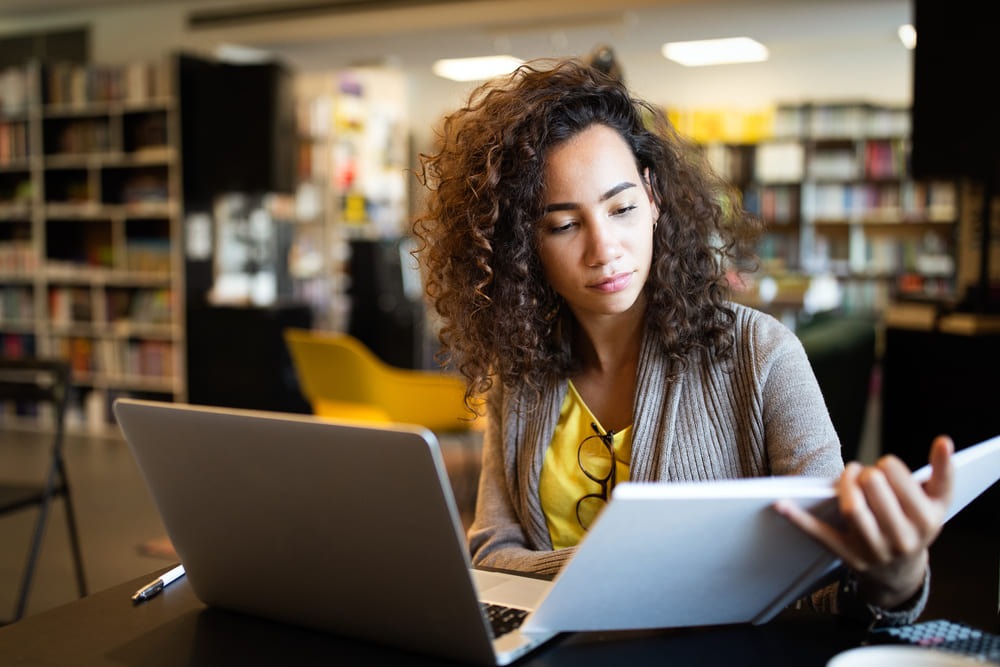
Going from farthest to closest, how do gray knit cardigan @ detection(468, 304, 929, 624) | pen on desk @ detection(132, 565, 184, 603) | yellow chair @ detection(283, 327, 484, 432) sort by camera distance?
yellow chair @ detection(283, 327, 484, 432)
gray knit cardigan @ detection(468, 304, 929, 624)
pen on desk @ detection(132, 565, 184, 603)

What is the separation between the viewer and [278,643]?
0.97m

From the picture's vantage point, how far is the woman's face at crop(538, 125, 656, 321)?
1.31 metres

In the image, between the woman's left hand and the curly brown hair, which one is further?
the curly brown hair

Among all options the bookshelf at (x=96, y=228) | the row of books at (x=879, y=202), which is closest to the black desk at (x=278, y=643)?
the bookshelf at (x=96, y=228)

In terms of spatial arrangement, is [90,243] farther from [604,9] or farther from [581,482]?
[581,482]

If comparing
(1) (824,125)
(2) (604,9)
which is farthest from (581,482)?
(1) (824,125)

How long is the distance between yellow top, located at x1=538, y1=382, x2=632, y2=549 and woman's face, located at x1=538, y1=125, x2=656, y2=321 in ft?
0.75

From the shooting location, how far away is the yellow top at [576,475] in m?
1.45

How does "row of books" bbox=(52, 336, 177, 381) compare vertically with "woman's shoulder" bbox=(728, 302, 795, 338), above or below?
below

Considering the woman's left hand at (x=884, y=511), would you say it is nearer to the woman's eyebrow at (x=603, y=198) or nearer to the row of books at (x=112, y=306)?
the woman's eyebrow at (x=603, y=198)

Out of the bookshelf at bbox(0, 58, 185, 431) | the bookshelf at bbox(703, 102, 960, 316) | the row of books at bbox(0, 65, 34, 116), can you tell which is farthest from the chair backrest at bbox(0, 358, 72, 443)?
the bookshelf at bbox(703, 102, 960, 316)

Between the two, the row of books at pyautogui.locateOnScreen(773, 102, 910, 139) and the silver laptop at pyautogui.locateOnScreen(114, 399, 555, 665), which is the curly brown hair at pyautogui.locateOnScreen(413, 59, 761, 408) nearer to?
the silver laptop at pyautogui.locateOnScreen(114, 399, 555, 665)

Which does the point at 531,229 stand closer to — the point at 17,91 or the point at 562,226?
the point at 562,226

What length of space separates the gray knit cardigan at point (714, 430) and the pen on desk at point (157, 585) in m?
0.42
